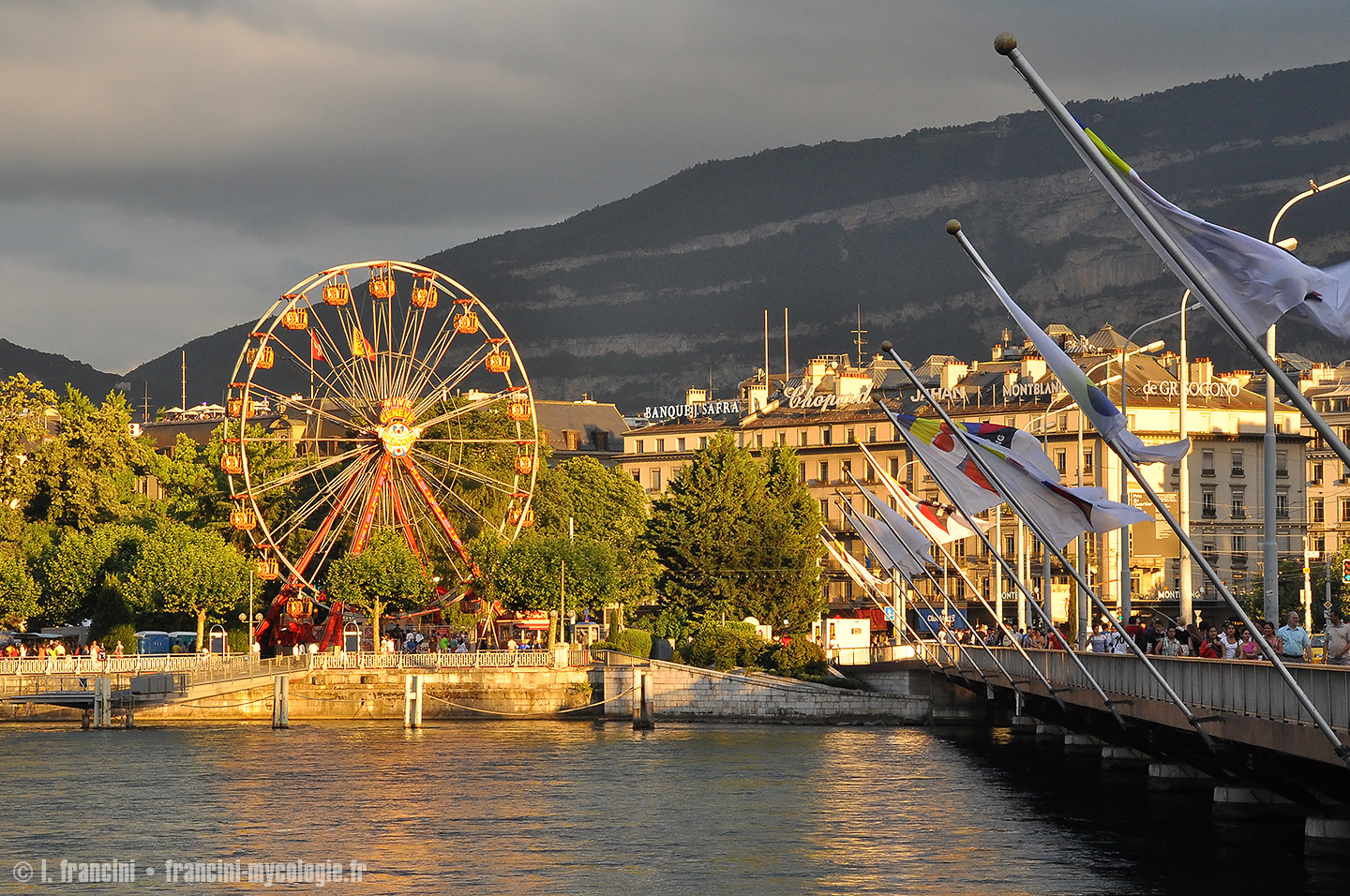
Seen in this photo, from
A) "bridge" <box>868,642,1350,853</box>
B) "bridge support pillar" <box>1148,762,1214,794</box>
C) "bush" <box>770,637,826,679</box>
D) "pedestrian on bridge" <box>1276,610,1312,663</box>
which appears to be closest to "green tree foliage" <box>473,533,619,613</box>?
"bush" <box>770,637,826,679</box>

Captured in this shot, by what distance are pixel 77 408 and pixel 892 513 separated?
5711 cm

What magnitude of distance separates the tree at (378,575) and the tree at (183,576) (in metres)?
4.77

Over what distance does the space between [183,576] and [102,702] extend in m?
16.3

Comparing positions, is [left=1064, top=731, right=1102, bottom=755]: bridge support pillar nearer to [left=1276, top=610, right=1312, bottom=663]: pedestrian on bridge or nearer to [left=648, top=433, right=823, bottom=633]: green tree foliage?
[left=1276, top=610, right=1312, bottom=663]: pedestrian on bridge

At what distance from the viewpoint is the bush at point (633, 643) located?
284 ft

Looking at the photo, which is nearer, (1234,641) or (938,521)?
(1234,641)

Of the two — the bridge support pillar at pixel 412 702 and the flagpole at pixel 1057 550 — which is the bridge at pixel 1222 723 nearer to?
the flagpole at pixel 1057 550

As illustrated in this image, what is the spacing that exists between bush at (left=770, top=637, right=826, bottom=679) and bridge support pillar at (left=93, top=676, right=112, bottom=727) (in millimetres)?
26020

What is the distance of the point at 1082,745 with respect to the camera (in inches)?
2288

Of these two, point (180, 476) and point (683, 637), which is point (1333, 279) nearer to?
point (683, 637)

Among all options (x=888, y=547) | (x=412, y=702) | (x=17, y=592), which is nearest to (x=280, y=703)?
(x=412, y=702)

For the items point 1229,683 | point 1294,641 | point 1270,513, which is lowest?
point 1229,683

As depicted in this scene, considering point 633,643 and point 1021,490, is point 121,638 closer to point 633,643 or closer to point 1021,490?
point 633,643

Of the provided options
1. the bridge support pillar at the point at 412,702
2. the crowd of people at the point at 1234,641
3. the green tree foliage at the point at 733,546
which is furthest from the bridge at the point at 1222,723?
the green tree foliage at the point at 733,546
